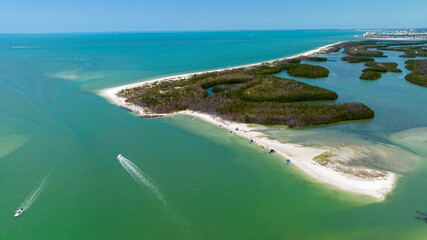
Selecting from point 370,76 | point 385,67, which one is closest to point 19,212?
point 370,76

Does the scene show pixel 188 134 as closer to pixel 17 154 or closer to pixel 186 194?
pixel 186 194

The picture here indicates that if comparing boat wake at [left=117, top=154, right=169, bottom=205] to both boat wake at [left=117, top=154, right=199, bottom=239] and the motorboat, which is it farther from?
the motorboat

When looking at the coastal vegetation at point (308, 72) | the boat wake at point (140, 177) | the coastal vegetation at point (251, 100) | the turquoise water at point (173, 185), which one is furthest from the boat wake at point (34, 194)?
the coastal vegetation at point (308, 72)

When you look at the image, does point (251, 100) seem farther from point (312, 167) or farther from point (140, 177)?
point (140, 177)

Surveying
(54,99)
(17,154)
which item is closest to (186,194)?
(17,154)

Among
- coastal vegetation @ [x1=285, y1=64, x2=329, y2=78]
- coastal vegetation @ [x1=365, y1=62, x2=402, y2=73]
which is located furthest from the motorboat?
coastal vegetation @ [x1=365, y1=62, x2=402, y2=73]
